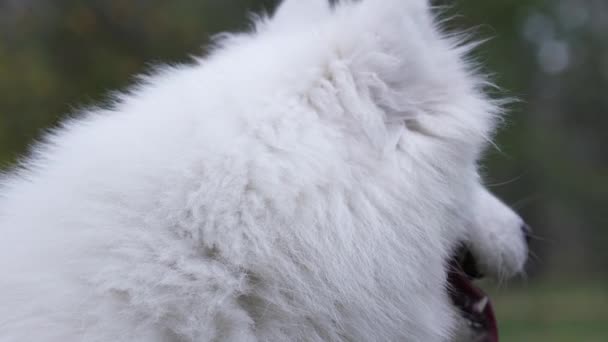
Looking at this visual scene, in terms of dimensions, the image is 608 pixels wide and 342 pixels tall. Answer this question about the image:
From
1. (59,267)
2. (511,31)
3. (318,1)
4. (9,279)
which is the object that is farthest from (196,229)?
(511,31)

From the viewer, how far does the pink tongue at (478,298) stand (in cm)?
233

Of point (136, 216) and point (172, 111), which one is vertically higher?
point (172, 111)

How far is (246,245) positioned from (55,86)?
7071mm

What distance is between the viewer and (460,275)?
2.32m

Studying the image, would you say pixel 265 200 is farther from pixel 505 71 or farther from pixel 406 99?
pixel 505 71

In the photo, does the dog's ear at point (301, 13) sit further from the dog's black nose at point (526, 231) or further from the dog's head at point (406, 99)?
the dog's black nose at point (526, 231)

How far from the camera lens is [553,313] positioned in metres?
12.5

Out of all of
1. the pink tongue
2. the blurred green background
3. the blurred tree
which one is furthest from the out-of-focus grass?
the pink tongue

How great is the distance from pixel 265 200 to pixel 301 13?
809 mm

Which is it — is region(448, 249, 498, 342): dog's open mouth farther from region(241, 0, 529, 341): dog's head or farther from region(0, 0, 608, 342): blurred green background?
region(241, 0, 529, 341): dog's head

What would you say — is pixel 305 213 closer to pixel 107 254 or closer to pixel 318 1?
pixel 107 254

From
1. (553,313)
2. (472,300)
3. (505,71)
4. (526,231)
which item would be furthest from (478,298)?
(553,313)

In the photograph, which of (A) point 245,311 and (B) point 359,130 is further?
(B) point 359,130

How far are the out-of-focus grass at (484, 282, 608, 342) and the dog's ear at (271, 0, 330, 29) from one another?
623cm
